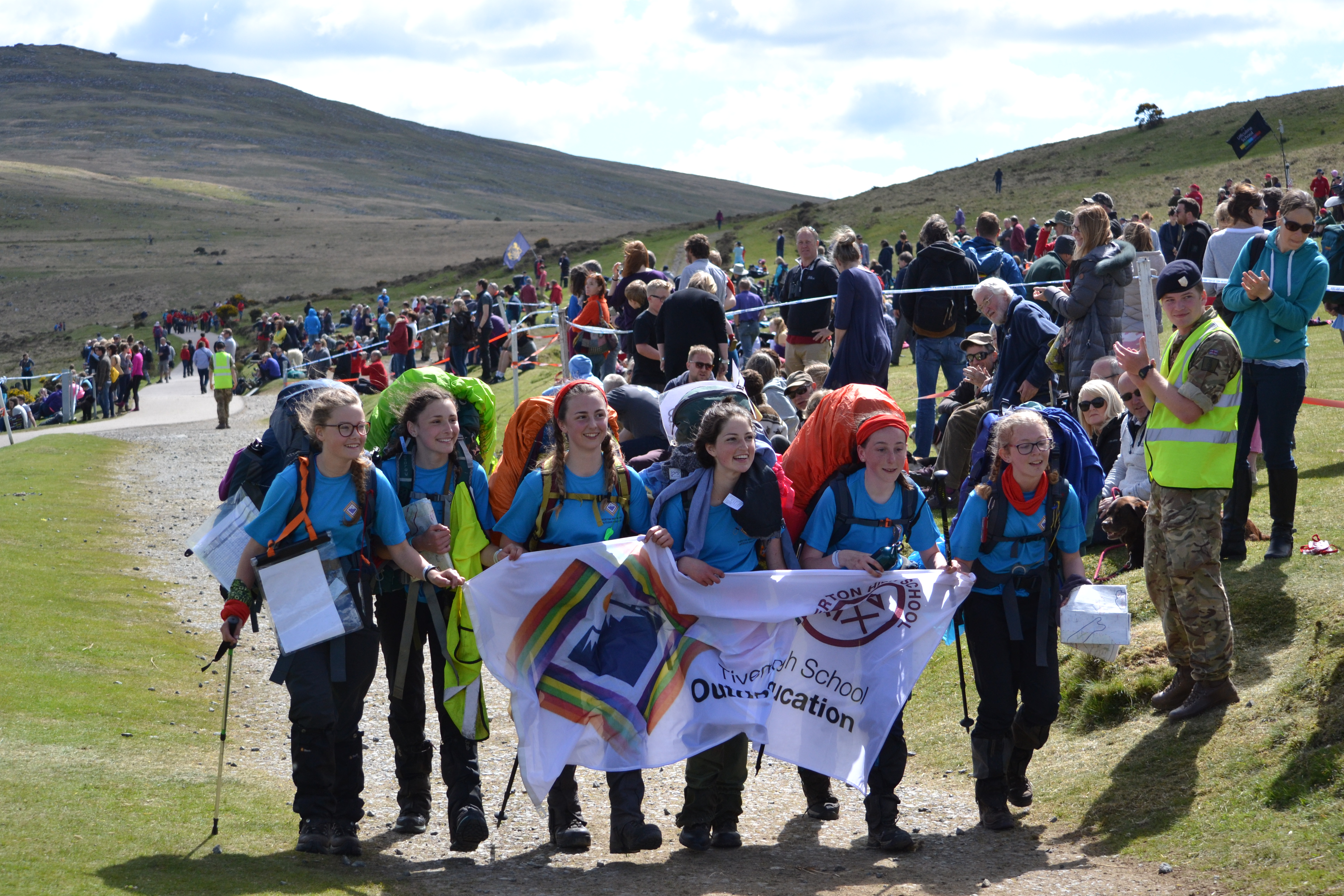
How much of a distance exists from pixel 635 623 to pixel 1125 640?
7.24 feet

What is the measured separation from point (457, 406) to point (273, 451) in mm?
921

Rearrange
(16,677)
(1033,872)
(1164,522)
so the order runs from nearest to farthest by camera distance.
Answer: (1033,872), (1164,522), (16,677)

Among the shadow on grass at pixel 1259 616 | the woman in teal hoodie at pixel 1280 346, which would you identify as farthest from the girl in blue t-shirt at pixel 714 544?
the woman in teal hoodie at pixel 1280 346

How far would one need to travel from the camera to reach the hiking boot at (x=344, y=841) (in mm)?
5711

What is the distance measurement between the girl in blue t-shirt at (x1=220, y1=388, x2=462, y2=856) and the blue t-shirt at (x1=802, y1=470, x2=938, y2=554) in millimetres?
1640

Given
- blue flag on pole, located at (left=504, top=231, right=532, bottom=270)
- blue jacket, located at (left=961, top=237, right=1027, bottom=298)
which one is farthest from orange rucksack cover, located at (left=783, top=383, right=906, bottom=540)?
blue flag on pole, located at (left=504, top=231, right=532, bottom=270)

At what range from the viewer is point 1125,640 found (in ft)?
18.9

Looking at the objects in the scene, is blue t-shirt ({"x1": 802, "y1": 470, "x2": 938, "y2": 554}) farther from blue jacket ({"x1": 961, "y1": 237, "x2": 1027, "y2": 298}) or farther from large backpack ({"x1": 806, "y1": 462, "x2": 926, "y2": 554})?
blue jacket ({"x1": 961, "y1": 237, "x2": 1027, "y2": 298})

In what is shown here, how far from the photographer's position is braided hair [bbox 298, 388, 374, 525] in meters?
5.64

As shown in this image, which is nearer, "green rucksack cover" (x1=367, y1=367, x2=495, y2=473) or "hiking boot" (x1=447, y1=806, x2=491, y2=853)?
"hiking boot" (x1=447, y1=806, x2=491, y2=853)

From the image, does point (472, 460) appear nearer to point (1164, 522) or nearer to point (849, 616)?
point (849, 616)

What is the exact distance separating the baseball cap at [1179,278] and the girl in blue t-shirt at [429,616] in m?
3.48

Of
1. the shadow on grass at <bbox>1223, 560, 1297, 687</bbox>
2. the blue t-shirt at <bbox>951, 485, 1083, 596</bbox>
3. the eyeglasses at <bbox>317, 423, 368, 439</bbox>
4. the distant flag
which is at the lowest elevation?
the shadow on grass at <bbox>1223, 560, 1297, 687</bbox>

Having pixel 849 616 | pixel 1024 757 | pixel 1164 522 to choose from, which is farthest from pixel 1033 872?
pixel 1164 522
